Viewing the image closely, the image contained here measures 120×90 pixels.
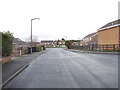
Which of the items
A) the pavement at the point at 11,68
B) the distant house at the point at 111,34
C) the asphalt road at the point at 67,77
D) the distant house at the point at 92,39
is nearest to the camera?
the asphalt road at the point at 67,77

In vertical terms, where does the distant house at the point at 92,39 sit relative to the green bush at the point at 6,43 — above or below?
above

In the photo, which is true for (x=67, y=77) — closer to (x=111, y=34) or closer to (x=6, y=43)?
(x=6, y=43)

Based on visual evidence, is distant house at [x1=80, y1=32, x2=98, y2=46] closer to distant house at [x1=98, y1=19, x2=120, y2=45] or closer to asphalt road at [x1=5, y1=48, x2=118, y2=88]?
distant house at [x1=98, y1=19, x2=120, y2=45]

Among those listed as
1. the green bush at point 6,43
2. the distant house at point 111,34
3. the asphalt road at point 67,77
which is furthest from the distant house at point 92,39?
the asphalt road at point 67,77

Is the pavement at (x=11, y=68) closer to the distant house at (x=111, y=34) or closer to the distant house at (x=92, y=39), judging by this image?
the distant house at (x=111, y=34)

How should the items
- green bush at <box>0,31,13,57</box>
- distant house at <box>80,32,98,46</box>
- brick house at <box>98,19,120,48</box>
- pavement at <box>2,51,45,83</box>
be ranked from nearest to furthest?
1. pavement at <box>2,51,45,83</box>
2. green bush at <box>0,31,13,57</box>
3. brick house at <box>98,19,120,48</box>
4. distant house at <box>80,32,98,46</box>

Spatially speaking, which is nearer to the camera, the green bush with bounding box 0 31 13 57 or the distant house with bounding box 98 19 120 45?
the green bush with bounding box 0 31 13 57

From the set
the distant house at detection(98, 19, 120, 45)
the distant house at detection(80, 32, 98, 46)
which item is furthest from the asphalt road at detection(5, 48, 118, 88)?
the distant house at detection(80, 32, 98, 46)

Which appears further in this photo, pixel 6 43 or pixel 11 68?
pixel 6 43

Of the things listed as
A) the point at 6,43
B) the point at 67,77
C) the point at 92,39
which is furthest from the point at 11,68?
the point at 92,39

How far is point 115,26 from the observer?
36.7 m

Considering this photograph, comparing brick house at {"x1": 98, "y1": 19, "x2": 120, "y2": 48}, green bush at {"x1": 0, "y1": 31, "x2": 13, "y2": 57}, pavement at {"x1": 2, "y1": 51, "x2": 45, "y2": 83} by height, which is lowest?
pavement at {"x1": 2, "y1": 51, "x2": 45, "y2": 83}

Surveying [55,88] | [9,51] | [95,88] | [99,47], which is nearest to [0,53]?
[9,51]

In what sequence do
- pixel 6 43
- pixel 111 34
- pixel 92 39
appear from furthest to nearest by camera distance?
pixel 92 39 → pixel 111 34 → pixel 6 43
